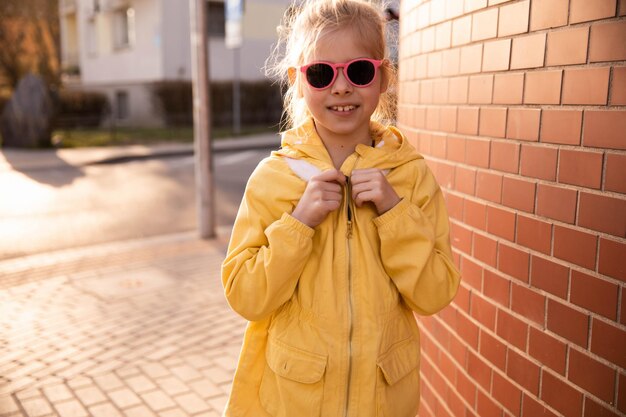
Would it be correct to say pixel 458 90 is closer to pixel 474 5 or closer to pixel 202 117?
pixel 474 5

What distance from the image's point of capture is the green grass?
1834 cm

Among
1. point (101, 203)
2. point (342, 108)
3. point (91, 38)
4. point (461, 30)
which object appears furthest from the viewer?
point (91, 38)

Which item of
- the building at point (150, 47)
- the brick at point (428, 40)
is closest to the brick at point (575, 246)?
the brick at point (428, 40)

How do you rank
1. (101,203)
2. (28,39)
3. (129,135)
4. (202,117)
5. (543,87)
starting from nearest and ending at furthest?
(543,87), (202,117), (101,203), (129,135), (28,39)

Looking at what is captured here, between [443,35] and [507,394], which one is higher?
[443,35]

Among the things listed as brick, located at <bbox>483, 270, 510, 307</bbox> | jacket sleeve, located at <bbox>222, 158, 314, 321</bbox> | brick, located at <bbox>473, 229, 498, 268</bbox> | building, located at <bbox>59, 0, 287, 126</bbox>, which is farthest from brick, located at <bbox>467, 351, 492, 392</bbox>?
building, located at <bbox>59, 0, 287, 126</bbox>

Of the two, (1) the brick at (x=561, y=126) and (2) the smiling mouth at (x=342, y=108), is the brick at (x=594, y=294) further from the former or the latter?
(2) the smiling mouth at (x=342, y=108)

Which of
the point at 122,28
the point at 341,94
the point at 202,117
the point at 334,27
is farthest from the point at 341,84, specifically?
the point at 122,28

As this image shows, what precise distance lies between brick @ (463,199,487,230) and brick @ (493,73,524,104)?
417mm

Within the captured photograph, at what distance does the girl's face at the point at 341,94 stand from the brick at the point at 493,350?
100 cm

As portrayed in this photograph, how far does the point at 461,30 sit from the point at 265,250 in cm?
137

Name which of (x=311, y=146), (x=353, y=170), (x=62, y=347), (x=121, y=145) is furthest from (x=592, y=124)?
(x=121, y=145)

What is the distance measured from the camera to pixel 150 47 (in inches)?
982

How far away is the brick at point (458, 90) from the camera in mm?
2520
